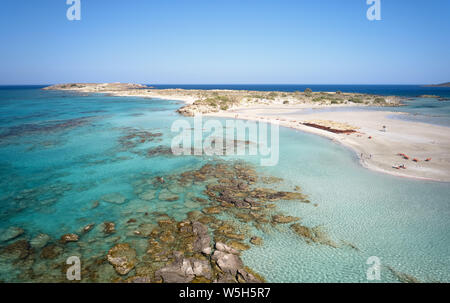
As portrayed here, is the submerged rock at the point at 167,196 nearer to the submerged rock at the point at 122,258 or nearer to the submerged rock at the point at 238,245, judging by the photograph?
the submerged rock at the point at 122,258

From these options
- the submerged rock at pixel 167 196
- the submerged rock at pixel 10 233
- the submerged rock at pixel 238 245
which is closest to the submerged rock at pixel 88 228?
the submerged rock at pixel 10 233

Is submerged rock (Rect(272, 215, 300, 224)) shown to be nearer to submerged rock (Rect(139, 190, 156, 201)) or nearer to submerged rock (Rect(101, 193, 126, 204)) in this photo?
submerged rock (Rect(139, 190, 156, 201))

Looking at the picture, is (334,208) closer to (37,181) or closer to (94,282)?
(94,282)

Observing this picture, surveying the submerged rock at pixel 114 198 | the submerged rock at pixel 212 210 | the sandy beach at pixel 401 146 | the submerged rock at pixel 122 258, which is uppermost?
the sandy beach at pixel 401 146

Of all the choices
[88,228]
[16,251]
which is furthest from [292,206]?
[16,251]

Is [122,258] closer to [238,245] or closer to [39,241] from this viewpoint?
[39,241]
